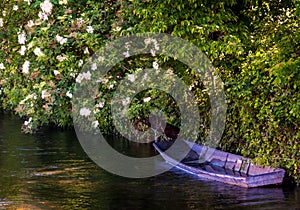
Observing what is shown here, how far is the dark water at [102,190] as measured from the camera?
12461 millimetres

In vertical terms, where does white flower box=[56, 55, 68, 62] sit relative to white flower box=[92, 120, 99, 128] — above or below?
above

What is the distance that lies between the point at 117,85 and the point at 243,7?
4.43 meters

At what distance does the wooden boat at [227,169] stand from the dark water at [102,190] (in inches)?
6.5

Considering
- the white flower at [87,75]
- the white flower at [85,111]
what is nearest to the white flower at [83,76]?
the white flower at [87,75]

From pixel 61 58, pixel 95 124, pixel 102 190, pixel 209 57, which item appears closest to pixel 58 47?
pixel 61 58

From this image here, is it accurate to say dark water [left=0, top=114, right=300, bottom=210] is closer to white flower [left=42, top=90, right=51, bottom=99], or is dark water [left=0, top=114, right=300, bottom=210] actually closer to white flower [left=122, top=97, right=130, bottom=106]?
white flower [left=42, top=90, right=51, bottom=99]

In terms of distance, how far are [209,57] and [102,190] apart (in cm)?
409

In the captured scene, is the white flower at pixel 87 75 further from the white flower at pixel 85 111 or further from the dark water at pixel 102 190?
the dark water at pixel 102 190

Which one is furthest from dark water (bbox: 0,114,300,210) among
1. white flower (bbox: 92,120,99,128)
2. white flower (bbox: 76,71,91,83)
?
white flower (bbox: 76,71,91,83)

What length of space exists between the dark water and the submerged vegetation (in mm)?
1199

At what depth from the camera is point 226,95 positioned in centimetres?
1553

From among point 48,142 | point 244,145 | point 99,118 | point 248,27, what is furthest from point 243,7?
point 48,142

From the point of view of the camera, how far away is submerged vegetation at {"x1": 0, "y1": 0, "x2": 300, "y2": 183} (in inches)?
542

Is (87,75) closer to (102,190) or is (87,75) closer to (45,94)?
(45,94)
